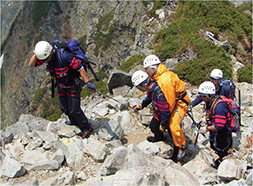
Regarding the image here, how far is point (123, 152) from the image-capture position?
3.94m

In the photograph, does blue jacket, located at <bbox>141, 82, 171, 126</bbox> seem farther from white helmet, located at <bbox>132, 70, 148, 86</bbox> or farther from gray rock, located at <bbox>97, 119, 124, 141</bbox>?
gray rock, located at <bbox>97, 119, 124, 141</bbox>

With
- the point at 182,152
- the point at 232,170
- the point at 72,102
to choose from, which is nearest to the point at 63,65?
the point at 72,102

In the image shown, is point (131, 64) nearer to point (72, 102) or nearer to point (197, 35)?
point (197, 35)

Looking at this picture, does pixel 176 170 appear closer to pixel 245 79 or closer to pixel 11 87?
pixel 245 79

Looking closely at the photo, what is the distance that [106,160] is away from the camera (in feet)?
13.1

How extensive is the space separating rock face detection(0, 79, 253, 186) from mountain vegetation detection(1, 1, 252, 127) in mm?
7088

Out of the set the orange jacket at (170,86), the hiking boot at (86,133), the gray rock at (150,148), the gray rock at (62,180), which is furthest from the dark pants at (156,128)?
the gray rock at (62,180)

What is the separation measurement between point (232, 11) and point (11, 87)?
107 m

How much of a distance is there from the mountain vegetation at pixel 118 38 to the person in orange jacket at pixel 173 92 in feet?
22.8

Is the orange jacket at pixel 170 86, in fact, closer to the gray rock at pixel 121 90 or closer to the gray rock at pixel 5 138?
the gray rock at pixel 5 138

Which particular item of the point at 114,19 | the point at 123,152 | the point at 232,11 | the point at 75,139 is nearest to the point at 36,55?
the point at 75,139

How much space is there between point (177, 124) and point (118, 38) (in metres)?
52.8

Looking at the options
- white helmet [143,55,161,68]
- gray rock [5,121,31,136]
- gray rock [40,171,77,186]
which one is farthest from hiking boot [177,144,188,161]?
gray rock [5,121,31,136]

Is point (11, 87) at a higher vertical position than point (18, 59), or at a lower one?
lower
